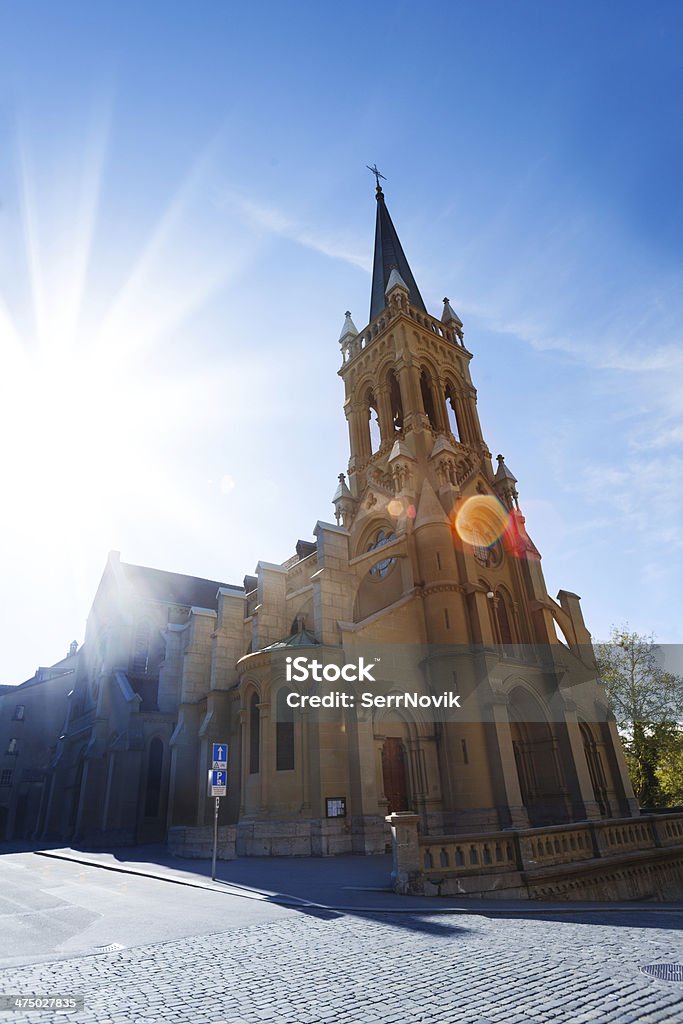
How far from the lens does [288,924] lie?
7270 mm

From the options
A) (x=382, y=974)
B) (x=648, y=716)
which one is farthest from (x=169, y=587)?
(x=382, y=974)

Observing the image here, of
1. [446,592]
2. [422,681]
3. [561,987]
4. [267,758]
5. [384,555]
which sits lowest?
[561,987]

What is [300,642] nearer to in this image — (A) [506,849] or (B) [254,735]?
A: (B) [254,735]

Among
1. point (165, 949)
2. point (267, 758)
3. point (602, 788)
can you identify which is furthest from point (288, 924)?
point (602, 788)

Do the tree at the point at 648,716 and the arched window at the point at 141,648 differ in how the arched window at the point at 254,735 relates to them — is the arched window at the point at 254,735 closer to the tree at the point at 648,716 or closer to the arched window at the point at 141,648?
the arched window at the point at 141,648

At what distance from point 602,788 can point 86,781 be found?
A: 25194 mm

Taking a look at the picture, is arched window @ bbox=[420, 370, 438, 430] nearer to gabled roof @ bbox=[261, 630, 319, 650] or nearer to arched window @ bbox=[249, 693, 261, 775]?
gabled roof @ bbox=[261, 630, 319, 650]

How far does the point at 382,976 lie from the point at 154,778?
93.4 ft

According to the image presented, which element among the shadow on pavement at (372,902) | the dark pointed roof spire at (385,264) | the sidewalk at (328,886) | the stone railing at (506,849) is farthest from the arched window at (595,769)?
the dark pointed roof spire at (385,264)

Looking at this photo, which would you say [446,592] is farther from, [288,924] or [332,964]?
[332,964]

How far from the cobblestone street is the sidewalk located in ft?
4.13

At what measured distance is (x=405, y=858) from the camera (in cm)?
991

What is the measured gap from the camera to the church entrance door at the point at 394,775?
65.3 feet

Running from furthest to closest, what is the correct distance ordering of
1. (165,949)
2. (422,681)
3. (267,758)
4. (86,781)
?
(86,781), (422,681), (267,758), (165,949)
